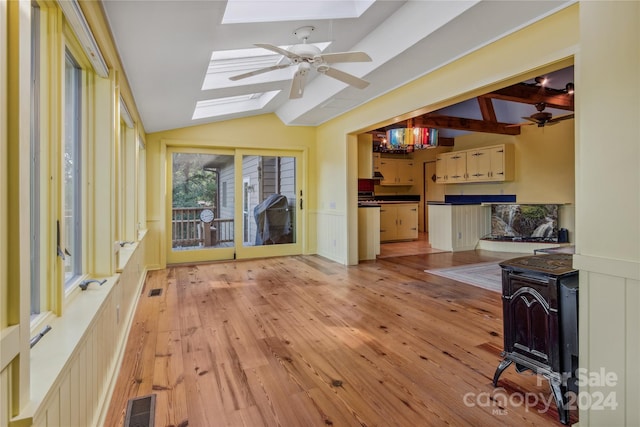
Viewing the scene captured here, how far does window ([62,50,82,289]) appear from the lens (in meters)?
2.03

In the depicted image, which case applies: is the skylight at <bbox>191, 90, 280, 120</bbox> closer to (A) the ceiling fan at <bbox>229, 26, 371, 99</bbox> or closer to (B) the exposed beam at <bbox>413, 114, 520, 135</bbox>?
(A) the ceiling fan at <bbox>229, 26, 371, 99</bbox>

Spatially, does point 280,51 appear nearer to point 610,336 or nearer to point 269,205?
point 610,336

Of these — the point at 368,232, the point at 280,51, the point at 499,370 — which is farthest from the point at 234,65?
the point at 499,370

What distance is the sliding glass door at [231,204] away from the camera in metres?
5.77

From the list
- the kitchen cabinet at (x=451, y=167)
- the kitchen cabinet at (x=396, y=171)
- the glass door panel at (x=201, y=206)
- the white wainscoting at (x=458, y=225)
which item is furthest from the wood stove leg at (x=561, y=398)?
the kitchen cabinet at (x=396, y=171)

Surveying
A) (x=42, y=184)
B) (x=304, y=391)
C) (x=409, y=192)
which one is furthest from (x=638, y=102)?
(x=409, y=192)

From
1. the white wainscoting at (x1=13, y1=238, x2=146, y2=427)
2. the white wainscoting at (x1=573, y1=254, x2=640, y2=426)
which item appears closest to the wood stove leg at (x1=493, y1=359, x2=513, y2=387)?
the white wainscoting at (x1=573, y1=254, x2=640, y2=426)

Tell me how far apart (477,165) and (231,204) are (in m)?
5.49

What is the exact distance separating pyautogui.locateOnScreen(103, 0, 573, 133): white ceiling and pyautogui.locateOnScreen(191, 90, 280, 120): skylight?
0.91 m

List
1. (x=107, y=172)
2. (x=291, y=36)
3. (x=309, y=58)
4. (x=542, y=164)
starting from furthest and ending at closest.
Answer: (x=542, y=164), (x=291, y=36), (x=309, y=58), (x=107, y=172)

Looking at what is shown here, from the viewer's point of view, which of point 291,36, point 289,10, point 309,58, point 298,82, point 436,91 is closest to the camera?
point 289,10

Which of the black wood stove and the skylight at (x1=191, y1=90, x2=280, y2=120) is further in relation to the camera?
the skylight at (x1=191, y1=90, x2=280, y2=120)

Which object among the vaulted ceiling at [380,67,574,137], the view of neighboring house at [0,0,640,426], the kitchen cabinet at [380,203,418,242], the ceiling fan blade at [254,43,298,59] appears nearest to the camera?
the view of neighboring house at [0,0,640,426]

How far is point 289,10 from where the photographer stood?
269 centimetres
